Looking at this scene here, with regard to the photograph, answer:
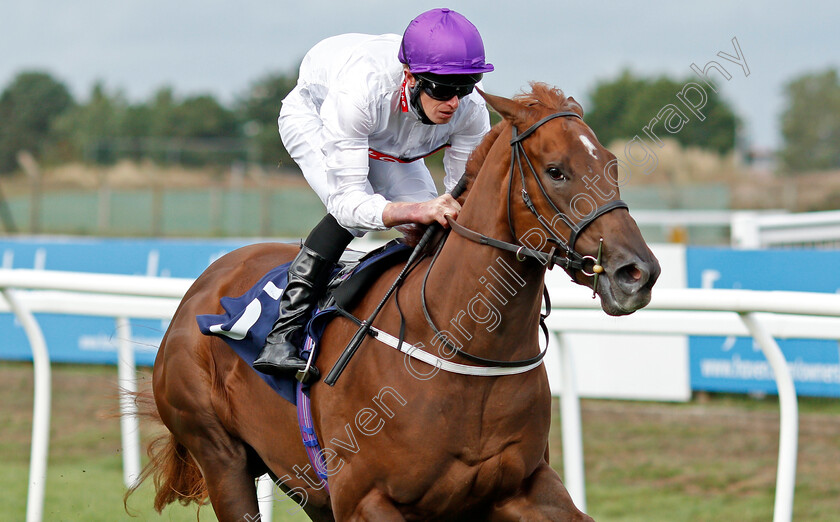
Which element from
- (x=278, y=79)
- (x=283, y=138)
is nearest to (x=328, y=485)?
(x=283, y=138)

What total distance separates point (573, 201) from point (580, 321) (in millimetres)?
1574

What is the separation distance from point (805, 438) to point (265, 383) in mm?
4565

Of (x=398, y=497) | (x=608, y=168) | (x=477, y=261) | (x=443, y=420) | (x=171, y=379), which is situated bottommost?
(x=171, y=379)

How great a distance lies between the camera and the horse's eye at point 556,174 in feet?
8.25

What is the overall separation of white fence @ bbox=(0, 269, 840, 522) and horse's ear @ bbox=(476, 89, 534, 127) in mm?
1099

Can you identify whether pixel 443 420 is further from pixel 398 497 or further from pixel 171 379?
pixel 171 379

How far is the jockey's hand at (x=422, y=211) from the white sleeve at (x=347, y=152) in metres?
0.13

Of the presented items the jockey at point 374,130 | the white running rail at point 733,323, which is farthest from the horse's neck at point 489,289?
the white running rail at point 733,323

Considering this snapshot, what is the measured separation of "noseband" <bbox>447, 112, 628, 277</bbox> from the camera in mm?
A: 2434

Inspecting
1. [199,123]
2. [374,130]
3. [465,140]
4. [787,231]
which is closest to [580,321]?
[465,140]

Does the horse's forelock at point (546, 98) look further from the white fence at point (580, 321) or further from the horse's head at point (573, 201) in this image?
the white fence at point (580, 321)

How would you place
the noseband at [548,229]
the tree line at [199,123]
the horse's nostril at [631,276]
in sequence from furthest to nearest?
the tree line at [199,123], the noseband at [548,229], the horse's nostril at [631,276]

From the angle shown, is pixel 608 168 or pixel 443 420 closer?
pixel 608 168

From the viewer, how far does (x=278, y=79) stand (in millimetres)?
23312
